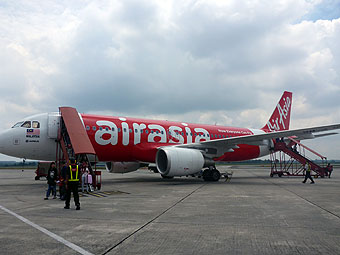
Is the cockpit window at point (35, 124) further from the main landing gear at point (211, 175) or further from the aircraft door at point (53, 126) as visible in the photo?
→ the main landing gear at point (211, 175)

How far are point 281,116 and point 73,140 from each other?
2145cm

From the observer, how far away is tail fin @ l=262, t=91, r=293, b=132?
28016 mm

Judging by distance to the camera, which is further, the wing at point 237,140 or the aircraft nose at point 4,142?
the wing at point 237,140

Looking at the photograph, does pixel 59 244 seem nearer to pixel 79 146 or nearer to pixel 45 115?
pixel 79 146

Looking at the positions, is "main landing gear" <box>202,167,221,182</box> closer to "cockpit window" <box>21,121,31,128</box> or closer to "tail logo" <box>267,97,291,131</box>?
"cockpit window" <box>21,121,31,128</box>

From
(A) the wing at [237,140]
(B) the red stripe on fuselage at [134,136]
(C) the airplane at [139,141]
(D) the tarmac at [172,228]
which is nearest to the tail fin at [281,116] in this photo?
(C) the airplane at [139,141]

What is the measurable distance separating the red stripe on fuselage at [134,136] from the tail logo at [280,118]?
362 inches

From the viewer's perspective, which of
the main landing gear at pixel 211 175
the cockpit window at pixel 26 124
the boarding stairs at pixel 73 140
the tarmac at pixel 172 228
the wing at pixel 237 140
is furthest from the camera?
the main landing gear at pixel 211 175

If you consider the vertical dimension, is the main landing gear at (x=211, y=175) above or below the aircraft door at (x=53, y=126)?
below

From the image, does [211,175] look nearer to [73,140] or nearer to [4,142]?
[73,140]

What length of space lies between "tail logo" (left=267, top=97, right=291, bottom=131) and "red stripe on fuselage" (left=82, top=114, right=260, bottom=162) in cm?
920

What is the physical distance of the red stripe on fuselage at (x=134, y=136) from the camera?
1683 centimetres

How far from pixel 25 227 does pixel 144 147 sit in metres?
12.3

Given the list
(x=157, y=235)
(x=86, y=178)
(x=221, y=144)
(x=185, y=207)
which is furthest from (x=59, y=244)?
(x=221, y=144)
